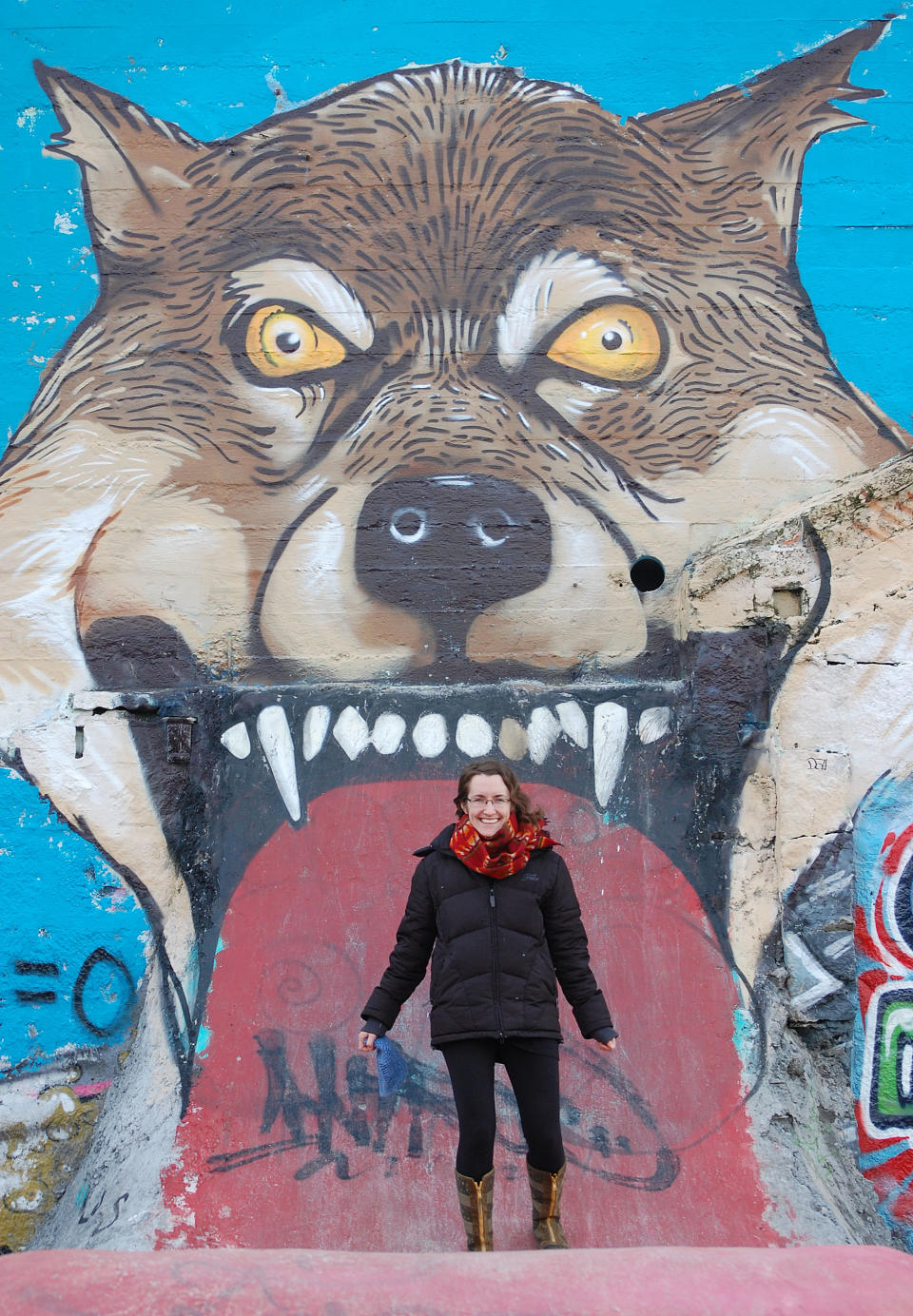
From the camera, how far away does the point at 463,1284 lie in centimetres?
190

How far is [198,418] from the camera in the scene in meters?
4.66

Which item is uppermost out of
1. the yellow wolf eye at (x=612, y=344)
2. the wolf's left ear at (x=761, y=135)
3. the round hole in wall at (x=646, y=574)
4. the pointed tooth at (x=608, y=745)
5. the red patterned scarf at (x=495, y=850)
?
the wolf's left ear at (x=761, y=135)

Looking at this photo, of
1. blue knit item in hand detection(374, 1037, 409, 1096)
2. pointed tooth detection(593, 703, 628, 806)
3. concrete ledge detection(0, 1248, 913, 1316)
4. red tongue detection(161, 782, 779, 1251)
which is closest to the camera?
concrete ledge detection(0, 1248, 913, 1316)

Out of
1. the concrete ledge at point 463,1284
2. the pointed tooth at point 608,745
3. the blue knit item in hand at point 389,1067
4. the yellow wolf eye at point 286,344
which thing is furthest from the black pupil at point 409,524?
the concrete ledge at point 463,1284

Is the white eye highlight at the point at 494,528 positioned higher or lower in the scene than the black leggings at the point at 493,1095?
higher

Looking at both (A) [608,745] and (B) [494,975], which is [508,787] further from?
(A) [608,745]

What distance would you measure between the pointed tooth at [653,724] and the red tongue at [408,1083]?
0.39 m

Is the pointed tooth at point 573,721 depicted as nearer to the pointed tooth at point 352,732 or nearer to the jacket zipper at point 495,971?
the pointed tooth at point 352,732

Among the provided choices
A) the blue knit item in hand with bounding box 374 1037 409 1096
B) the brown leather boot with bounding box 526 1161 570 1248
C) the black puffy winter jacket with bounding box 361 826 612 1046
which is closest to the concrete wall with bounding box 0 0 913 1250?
the blue knit item in hand with bounding box 374 1037 409 1096

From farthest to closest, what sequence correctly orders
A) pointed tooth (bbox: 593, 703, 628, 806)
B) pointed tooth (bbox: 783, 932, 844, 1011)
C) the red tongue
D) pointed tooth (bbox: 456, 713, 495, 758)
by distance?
pointed tooth (bbox: 456, 713, 495, 758) < pointed tooth (bbox: 593, 703, 628, 806) < pointed tooth (bbox: 783, 932, 844, 1011) < the red tongue

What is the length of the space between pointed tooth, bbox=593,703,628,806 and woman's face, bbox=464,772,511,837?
128 centimetres

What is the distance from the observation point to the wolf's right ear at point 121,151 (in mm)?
4730

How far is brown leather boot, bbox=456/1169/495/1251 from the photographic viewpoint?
259 cm

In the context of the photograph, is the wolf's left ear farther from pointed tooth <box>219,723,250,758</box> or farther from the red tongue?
pointed tooth <box>219,723,250,758</box>
